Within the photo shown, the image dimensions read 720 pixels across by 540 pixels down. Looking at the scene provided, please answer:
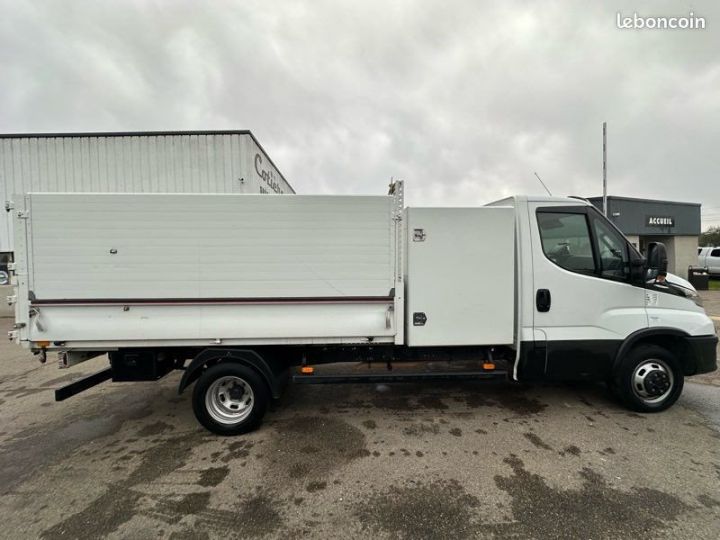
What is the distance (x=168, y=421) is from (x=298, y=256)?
2622 millimetres

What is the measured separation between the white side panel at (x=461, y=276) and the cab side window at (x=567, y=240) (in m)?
0.45

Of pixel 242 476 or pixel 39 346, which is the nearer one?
pixel 242 476

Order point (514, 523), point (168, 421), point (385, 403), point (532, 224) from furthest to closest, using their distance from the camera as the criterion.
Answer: point (385, 403)
point (168, 421)
point (532, 224)
point (514, 523)

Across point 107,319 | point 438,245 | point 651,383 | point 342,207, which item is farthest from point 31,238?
point 651,383

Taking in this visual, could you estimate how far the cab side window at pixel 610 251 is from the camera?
356cm

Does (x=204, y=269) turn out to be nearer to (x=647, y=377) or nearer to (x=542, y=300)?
(x=542, y=300)

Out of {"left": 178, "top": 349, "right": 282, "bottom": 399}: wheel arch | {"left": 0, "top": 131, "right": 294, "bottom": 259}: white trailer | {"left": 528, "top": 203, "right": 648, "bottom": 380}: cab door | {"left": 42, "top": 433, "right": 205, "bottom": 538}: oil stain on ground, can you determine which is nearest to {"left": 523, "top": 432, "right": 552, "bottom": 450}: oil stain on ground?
{"left": 528, "top": 203, "right": 648, "bottom": 380}: cab door

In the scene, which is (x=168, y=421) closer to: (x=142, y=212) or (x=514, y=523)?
(x=142, y=212)

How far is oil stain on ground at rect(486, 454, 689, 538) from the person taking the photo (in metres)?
2.15

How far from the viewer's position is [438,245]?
131 inches

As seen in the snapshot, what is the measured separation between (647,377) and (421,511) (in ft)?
10.6

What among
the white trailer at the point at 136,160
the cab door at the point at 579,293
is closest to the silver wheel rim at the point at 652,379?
the cab door at the point at 579,293

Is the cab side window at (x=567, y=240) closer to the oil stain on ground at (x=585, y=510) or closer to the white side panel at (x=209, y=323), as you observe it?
the white side panel at (x=209, y=323)

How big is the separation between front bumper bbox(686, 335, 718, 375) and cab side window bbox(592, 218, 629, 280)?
1.15 metres
